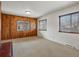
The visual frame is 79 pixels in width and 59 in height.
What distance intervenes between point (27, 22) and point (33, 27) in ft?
2.92

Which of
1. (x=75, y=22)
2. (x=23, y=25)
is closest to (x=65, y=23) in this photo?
(x=75, y=22)

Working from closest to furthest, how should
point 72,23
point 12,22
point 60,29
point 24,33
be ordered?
point 72,23
point 60,29
point 12,22
point 24,33

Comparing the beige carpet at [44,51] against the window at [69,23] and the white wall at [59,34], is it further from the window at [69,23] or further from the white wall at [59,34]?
the window at [69,23]

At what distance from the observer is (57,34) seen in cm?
548

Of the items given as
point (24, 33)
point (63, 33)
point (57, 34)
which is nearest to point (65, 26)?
point (63, 33)

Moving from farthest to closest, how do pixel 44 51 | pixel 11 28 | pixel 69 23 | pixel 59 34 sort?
pixel 11 28, pixel 59 34, pixel 69 23, pixel 44 51

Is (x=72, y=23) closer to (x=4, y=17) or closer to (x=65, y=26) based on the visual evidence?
(x=65, y=26)

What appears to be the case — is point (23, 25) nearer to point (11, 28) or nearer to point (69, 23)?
point (11, 28)

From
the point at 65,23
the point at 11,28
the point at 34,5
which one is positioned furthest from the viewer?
the point at 11,28

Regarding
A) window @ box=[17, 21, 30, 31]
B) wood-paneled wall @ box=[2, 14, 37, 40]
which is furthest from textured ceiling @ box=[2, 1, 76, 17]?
window @ box=[17, 21, 30, 31]

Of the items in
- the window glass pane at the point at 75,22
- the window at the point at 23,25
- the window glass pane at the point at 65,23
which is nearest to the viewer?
the window glass pane at the point at 75,22

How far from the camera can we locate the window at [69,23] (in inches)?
165

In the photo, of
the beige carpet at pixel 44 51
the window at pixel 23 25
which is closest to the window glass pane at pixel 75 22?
the beige carpet at pixel 44 51

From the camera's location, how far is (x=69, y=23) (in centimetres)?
460
